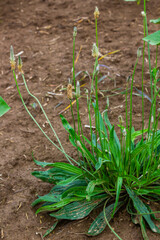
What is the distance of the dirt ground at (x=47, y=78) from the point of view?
78.5 inches

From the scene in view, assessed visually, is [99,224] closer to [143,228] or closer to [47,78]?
[143,228]

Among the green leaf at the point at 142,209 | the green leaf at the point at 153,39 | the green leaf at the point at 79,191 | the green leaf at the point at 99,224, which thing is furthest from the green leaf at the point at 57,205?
the green leaf at the point at 153,39

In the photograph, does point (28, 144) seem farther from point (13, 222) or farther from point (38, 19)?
point (38, 19)

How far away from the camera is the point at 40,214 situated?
6.71ft

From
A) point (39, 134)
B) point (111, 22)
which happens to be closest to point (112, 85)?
point (39, 134)

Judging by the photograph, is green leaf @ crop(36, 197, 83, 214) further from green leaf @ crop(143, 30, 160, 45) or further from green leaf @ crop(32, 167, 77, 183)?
green leaf @ crop(143, 30, 160, 45)

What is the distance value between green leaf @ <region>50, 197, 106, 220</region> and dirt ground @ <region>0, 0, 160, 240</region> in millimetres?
67

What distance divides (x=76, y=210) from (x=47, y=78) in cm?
171

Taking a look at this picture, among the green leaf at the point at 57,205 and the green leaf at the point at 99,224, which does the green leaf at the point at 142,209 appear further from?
the green leaf at the point at 57,205

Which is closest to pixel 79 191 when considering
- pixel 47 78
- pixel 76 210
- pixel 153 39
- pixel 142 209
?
pixel 76 210

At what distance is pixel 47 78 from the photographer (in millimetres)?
3324

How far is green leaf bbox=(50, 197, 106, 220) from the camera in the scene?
1896mm

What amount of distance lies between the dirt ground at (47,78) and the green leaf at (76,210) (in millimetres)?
67

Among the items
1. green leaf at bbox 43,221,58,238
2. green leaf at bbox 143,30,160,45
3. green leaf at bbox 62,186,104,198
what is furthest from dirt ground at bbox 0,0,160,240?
green leaf at bbox 143,30,160,45
